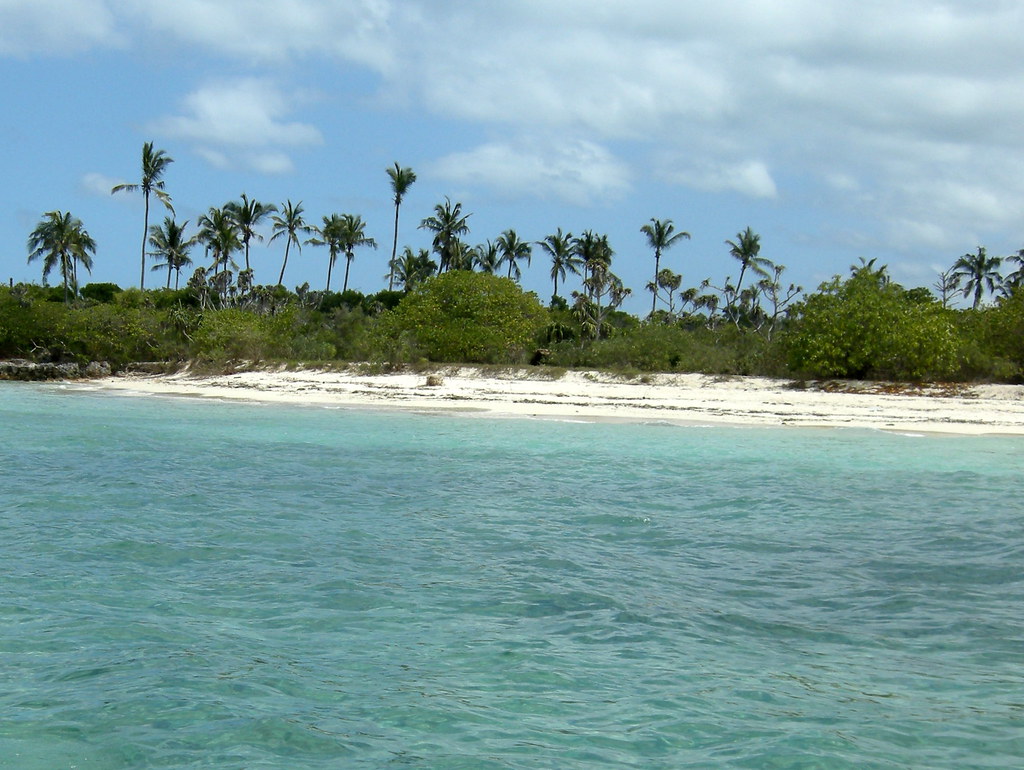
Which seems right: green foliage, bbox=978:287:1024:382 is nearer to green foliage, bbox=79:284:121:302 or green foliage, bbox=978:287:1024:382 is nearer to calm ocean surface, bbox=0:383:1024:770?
calm ocean surface, bbox=0:383:1024:770

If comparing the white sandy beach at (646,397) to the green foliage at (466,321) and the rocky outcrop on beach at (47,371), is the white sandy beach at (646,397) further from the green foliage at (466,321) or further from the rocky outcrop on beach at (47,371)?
the rocky outcrop on beach at (47,371)

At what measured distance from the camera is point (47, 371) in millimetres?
38688

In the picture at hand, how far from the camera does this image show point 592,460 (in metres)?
14.9

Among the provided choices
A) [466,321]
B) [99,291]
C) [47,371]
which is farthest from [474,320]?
[99,291]

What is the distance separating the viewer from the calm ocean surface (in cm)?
454

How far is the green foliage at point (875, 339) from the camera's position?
27.1 m

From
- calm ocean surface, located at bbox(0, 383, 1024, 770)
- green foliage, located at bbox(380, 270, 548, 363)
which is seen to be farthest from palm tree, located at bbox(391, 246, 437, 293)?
calm ocean surface, located at bbox(0, 383, 1024, 770)

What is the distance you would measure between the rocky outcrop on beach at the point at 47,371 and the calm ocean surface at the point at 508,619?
28180 millimetres

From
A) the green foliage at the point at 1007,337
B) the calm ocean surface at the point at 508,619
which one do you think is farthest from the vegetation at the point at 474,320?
the calm ocean surface at the point at 508,619

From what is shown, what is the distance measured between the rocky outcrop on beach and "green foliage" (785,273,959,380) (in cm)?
2798

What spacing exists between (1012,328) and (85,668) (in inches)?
1078

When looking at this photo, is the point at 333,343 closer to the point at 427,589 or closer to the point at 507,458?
the point at 507,458

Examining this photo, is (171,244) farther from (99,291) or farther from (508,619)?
(508,619)

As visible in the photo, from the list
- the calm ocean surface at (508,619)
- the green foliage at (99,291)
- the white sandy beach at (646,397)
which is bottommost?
the calm ocean surface at (508,619)
